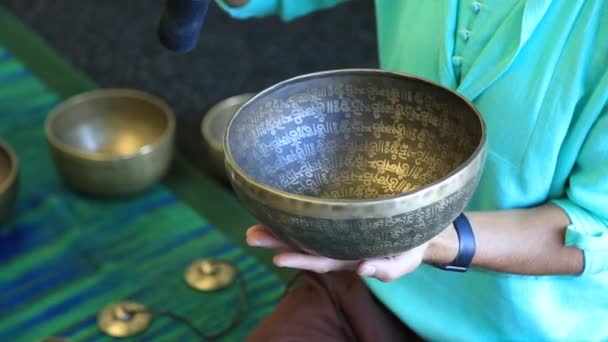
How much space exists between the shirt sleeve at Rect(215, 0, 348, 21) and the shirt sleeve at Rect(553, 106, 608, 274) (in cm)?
36

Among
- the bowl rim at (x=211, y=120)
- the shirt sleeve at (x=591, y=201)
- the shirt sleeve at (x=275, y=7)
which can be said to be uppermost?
the shirt sleeve at (x=275, y=7)

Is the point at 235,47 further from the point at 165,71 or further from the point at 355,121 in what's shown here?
the point at 355,121

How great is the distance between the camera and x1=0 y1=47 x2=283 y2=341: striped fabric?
4.36 ft

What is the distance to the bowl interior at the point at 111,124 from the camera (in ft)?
5.38

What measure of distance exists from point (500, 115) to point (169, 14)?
0.35 metres

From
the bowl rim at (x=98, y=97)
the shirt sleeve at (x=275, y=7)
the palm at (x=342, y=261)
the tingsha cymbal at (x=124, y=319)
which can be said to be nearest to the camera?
the palm at (x=342, y=261)

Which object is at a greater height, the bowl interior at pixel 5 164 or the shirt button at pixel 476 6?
the shirt button at pixel 476 6

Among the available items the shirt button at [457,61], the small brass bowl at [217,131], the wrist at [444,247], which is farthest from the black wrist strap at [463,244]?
the small brass bowl at [217,131]

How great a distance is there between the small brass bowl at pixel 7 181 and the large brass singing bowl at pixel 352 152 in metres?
0.72

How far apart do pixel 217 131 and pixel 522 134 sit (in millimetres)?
956

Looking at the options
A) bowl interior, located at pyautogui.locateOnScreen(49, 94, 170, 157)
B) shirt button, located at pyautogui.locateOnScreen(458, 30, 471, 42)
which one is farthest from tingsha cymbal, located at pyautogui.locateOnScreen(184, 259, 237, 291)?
shirt button, located at pyautogui.locateOnScreen(458, 30, 471, 42)

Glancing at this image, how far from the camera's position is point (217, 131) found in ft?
5.46

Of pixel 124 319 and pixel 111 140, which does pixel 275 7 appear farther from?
pixel 111 140

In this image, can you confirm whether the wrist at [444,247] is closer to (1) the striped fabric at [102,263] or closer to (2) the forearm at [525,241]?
(2) the forearm at [525,241]
